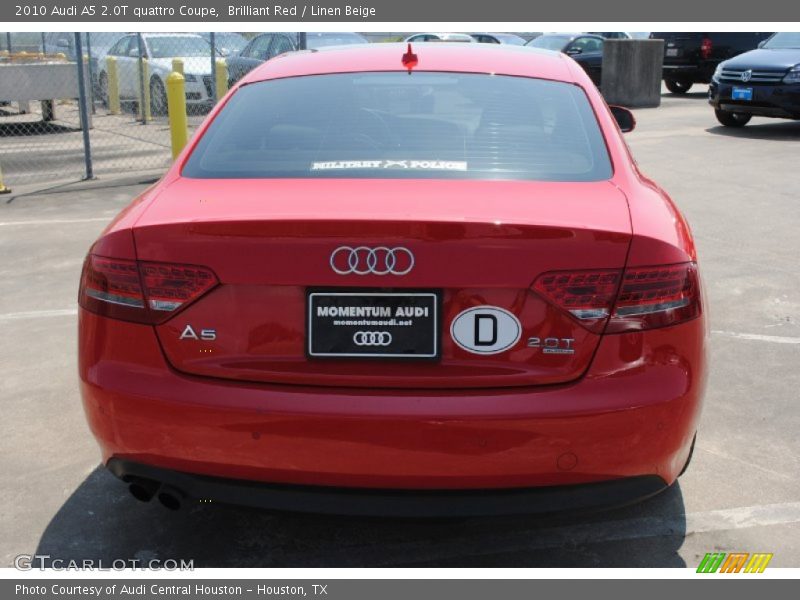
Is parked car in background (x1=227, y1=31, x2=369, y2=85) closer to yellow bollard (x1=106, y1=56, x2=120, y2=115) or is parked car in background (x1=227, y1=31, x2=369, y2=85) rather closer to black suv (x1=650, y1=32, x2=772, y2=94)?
yellow bollard (x1=106, y1=56, x2=120, y2=115)

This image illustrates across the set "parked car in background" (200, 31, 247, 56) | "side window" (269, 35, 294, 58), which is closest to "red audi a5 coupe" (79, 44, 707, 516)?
"side window" (269, 35, 294, 58)

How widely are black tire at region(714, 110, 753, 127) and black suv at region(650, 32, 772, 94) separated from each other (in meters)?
6.35

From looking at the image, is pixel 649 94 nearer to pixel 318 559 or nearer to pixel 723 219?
pixel 723 219

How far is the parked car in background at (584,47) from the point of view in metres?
22.0

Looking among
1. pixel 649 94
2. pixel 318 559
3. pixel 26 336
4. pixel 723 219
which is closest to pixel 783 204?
pixel 723 219

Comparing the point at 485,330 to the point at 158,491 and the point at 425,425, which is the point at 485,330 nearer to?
the point at 425,425

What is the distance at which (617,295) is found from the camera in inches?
110

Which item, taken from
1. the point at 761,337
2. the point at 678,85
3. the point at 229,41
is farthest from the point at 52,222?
the point at 678,85

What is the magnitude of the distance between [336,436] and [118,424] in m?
0.67

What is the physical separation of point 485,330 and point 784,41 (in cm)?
1502

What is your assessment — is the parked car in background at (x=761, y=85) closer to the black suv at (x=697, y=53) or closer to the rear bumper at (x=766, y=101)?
the rear bumper at (x=766, y=101)

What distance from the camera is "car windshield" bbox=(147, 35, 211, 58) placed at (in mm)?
19266

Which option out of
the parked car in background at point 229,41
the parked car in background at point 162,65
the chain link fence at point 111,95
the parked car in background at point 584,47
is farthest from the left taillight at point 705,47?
the parked car in background at point 162,65

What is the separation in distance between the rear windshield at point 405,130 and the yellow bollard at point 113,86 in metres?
16.4
